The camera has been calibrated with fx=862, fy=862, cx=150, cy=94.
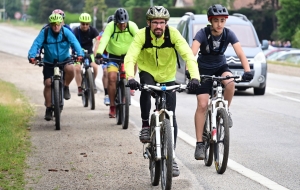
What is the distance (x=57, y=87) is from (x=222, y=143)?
4719 millimetres

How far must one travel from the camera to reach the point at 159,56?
8.44 meters

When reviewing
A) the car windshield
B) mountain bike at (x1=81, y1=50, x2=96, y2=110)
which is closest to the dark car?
the car windshield

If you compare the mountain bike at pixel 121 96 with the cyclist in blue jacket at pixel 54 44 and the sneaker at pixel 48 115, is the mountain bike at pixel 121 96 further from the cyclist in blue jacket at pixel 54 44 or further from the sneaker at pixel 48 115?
the sneaker at pixel 48 115

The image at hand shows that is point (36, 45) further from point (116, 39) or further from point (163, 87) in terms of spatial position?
point (163, 87)

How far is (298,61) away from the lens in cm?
3862

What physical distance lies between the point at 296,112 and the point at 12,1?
14234 centimetres

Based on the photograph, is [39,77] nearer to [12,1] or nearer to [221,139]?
[221,139]

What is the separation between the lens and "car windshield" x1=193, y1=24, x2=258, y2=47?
20625 mm

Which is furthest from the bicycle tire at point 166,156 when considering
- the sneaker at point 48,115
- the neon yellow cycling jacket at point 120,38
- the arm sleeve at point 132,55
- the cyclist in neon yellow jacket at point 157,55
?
the sneaker at point 48,115

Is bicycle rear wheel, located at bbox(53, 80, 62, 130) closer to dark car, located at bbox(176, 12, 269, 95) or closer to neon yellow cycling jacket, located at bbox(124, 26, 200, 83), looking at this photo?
neon yellow cycling jacket, located at bbox(124, 26, 200, 83)

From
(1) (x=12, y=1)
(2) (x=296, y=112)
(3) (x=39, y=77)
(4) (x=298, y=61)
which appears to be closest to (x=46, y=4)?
(1) (x=12, y=1)

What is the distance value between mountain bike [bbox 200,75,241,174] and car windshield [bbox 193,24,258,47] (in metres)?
11.5

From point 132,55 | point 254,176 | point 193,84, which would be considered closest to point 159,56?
point 132,55

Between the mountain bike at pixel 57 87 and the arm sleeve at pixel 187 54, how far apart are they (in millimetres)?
4726
